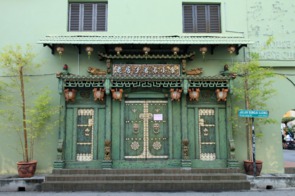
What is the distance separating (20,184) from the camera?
8.91m

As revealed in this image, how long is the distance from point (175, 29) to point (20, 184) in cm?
775

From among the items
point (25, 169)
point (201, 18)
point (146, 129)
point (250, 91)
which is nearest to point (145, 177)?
point (146, 129)

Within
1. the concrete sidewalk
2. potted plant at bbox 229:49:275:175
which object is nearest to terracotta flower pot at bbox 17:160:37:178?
the concrete sidewalk

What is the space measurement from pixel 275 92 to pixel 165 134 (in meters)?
4.52

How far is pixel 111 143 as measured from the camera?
386 inches

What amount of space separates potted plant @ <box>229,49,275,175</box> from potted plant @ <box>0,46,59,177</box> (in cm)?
658

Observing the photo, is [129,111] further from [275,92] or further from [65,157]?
[275,92]

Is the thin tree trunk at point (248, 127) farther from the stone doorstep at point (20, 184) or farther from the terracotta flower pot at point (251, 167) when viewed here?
the stone doorstep at point (20, 184)

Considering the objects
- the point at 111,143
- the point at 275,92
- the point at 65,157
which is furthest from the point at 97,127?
the point at 275,92

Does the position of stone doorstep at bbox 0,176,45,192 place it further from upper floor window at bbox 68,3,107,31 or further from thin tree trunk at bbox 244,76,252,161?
thin tree trunk at bbox 244,76,252,161

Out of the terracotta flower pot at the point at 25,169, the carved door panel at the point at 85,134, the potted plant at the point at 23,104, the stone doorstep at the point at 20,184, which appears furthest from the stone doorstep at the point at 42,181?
the carved door panel at the point at 85,134

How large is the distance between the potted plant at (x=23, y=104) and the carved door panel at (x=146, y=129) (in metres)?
2.73

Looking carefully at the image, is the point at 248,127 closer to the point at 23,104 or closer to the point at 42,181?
the point at 42,181

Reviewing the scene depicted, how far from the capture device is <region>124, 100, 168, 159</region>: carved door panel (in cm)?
996
